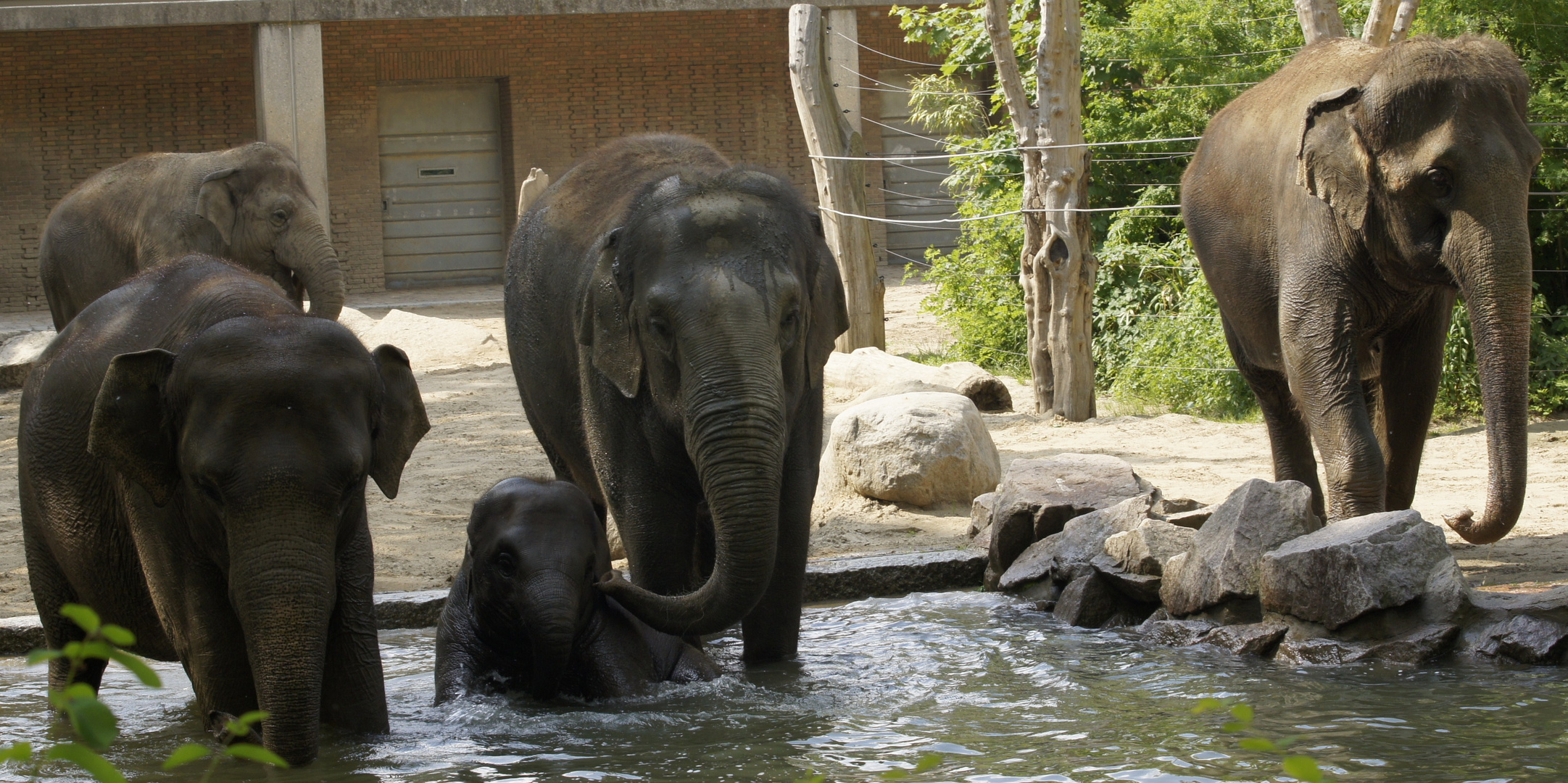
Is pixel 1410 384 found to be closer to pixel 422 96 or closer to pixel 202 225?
pixel 202 225

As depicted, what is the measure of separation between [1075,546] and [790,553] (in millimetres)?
1958

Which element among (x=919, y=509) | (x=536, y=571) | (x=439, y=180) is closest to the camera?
(x=536, y=571)

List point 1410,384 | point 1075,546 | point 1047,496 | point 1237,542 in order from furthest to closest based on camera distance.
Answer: point 1047,496, point 1075,546, point 1410,384, point 1237,542

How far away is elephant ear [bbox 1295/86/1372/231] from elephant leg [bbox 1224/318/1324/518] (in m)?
1.48

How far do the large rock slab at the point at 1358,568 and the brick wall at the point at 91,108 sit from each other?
19.3m

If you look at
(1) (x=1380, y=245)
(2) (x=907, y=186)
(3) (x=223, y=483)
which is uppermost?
(2) (x=907, y=186)

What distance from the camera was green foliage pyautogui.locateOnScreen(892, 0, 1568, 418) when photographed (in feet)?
37.2

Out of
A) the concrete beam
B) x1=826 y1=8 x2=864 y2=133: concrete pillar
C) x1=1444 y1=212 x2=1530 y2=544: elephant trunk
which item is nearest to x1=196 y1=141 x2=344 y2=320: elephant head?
x1=1444 y1=212 x2=1530 y2=544: elephant trunk

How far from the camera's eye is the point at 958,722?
490cm

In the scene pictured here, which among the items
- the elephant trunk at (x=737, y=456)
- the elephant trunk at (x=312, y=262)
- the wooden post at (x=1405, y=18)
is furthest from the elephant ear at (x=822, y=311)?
the elephant trunk at (x=312, y=262)

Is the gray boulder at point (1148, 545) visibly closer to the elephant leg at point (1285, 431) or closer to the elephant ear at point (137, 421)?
the elephant leg at point (1285, 431)

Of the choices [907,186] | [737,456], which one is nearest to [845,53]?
[907,186]

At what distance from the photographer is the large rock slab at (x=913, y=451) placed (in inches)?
335

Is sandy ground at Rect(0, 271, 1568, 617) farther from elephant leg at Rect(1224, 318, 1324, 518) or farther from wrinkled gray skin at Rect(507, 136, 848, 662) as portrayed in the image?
wrinkled gray skin at Rect(507, 136, 848, 662)
